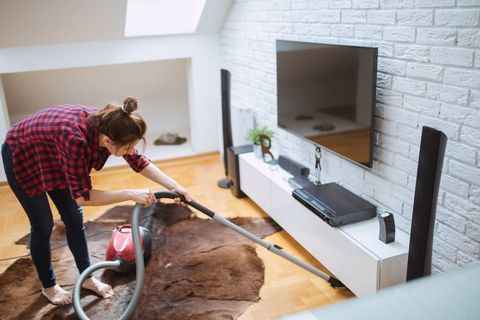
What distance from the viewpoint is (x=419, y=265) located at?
6.33ft

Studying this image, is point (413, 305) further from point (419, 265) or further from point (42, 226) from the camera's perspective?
point (42, 226)

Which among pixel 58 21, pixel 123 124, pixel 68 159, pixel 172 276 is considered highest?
pixel 58 21

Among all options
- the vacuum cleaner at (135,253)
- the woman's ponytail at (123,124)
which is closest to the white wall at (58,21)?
the vacuum cleaner at (135,253)

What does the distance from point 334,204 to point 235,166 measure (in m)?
1.29

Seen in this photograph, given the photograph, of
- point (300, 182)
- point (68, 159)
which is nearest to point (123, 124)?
point (68, 159)

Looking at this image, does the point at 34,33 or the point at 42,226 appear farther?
the point at 34,33

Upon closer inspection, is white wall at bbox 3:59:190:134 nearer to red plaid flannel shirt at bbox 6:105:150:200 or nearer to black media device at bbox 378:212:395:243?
red plaid flannel shirt at bbox 6:105:150:200

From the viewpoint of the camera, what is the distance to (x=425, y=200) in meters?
1.86

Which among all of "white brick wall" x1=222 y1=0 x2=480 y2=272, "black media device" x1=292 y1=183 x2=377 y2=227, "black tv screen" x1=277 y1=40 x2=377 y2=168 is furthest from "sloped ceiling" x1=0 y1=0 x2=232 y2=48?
"black media device" x1=292 y1=183 x2=377 y2=227

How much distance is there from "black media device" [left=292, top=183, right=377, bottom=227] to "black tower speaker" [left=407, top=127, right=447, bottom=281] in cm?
43

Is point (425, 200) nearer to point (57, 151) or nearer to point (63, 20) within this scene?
point (57, 151)

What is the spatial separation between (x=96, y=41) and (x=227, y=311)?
9.21ft

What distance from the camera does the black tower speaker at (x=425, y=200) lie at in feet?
5.83

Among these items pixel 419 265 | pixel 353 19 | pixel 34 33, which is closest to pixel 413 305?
pixel 419 265
